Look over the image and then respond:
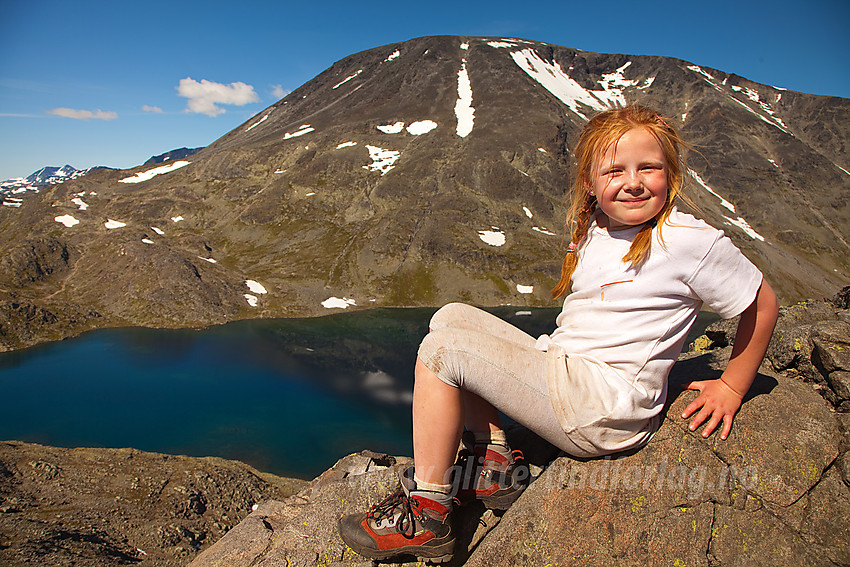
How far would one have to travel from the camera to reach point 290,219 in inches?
4011

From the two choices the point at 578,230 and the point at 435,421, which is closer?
the point at 435,421

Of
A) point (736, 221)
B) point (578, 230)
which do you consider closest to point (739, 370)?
point (578, 230)

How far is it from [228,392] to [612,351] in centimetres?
5182

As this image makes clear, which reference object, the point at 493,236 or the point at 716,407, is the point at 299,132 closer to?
the point at 493,236

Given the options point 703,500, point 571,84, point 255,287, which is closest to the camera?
point 703,500

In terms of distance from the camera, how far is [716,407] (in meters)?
4.13

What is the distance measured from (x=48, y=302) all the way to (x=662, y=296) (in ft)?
286

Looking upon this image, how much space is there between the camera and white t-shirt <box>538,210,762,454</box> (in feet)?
11.8

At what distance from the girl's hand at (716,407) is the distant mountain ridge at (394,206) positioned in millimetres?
44485

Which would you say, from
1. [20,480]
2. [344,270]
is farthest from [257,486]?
[344,270]

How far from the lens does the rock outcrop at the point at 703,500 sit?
12.2ft

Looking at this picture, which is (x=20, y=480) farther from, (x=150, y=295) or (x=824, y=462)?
(x=150, y=295)

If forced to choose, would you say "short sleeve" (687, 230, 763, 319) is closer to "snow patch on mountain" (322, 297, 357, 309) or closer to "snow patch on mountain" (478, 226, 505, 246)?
"snow patch on mountain" (322, 297, 357, 309)

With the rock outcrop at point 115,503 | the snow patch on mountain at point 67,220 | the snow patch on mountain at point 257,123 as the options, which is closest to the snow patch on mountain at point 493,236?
the rock outcrop at point 115,503
